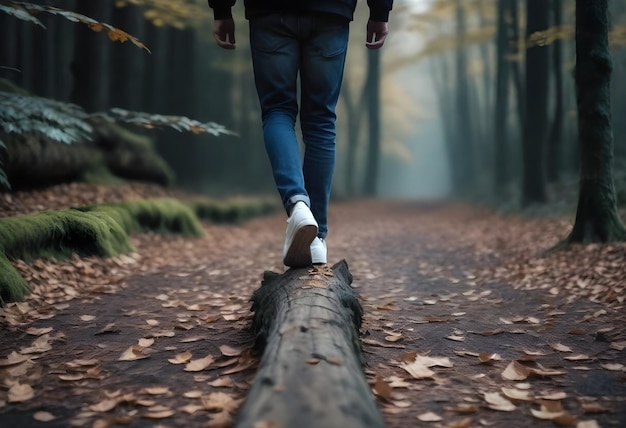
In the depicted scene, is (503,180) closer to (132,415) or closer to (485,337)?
(485,337)

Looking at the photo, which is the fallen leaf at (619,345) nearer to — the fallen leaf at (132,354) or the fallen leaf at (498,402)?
the fallen leaf at (498,402)

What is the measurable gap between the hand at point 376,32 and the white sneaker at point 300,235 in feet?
3.67

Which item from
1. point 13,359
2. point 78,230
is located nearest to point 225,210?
point 78,230

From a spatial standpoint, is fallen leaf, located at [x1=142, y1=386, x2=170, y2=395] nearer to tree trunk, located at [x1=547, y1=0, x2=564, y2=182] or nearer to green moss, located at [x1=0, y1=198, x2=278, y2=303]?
green moss, located at [x1=0, y1=198, x2=278, y2=303]

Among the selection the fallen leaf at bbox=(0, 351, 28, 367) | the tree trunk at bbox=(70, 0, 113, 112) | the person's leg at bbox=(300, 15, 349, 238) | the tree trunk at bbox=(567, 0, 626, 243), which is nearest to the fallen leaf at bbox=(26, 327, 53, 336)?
the fallen leaf at bbox=(0, 351, 28, 367)

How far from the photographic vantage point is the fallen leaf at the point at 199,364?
211cm

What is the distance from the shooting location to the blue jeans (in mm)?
2600

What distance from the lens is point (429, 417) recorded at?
5.77 ft

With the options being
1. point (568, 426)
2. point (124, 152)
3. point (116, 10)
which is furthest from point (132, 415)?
point (116, 10)

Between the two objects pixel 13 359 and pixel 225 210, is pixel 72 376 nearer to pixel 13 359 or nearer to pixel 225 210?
pixel 13 359

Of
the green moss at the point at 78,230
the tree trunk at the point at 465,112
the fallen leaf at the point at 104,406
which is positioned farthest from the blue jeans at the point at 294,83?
the tree trunk at the point at 465,112

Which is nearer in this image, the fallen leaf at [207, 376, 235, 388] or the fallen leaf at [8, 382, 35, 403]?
the fallen leaf at [8, 382, 35, 403]

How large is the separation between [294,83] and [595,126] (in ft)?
10.6

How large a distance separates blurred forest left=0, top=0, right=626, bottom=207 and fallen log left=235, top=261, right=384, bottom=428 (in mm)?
2244
